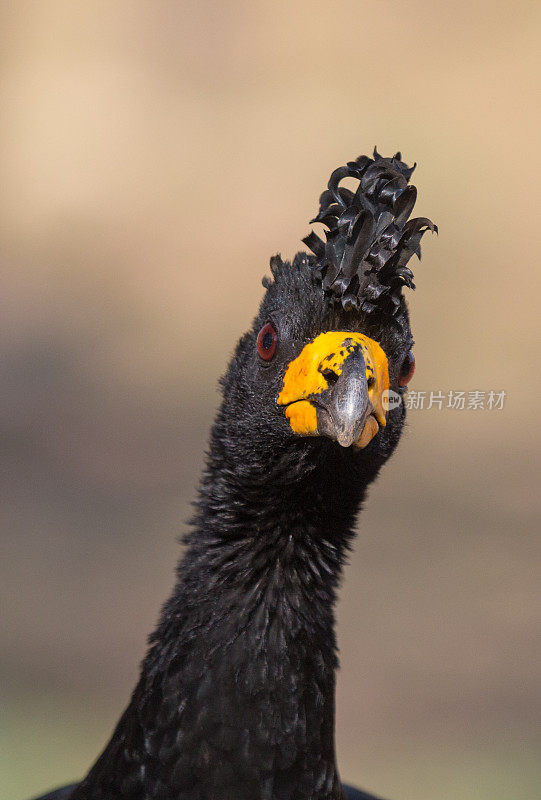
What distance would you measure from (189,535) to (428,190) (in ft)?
33.4

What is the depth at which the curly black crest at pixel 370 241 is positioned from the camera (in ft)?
11.3

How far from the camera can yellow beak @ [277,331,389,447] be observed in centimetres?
319

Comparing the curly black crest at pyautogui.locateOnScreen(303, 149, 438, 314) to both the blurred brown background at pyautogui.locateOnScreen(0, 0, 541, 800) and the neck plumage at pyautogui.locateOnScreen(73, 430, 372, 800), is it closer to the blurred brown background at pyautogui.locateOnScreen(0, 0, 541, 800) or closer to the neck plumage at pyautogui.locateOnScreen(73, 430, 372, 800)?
the neck plumage at pyautogui.locateOnScreen(73, 430, 372, 800)

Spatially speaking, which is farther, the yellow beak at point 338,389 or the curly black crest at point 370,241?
the curly black crest at point 370,241

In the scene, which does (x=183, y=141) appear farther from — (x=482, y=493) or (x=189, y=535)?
(x=189, y=535)

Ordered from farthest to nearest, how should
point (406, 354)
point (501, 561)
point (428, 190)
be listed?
point (428, 190), point (501, 561), point (406, 354)

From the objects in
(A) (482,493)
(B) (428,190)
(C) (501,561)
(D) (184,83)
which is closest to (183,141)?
(D) (184,83)

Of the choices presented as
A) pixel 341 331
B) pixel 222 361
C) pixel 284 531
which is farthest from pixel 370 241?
pixel 222 361

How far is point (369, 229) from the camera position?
344 centimetres

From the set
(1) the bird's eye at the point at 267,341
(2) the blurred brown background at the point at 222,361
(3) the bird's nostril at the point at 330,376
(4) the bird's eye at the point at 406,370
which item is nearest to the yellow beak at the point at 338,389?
(3) the bird's nostril at the point at 330,376

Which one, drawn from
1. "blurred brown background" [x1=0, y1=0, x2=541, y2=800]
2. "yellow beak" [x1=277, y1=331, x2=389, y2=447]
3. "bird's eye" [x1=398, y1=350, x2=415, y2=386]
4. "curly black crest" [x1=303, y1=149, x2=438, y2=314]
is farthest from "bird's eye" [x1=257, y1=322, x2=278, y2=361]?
"blurred brown background" [x1=0, y1=0, x2=541, y2=800]

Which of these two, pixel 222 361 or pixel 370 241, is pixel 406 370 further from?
pixel 222 361

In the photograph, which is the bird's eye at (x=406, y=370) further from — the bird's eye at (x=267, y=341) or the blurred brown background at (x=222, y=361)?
the blurred brown background at (x=222, y=361)

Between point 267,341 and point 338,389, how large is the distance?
0.53 m
